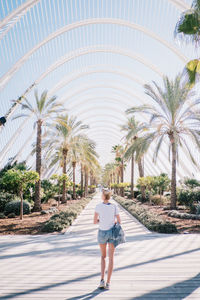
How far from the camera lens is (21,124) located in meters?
25.6

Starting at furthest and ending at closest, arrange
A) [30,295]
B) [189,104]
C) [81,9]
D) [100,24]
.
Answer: [100,24] < [81,9] < [189,104] < [30,295]

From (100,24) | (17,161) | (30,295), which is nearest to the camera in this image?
(30,295)

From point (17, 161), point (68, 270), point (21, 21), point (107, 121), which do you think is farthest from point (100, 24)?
point (107, 121)

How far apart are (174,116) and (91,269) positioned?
42.6 feet

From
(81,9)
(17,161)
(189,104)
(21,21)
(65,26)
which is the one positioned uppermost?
(81,9)

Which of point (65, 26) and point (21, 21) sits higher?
point (65, 26)

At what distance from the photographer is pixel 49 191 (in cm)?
2497

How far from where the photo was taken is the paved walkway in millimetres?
3561

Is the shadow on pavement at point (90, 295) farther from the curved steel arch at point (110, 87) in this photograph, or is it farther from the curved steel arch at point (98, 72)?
the curved steel arch at point (110, 87)

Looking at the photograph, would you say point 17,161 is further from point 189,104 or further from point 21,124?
point 189,104

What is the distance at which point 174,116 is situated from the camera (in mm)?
15703

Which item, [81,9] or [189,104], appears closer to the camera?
[189,104]

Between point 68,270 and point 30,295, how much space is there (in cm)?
115

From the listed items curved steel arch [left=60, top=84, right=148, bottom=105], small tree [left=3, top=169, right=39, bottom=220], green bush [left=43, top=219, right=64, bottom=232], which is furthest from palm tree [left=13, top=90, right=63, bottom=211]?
curved steel arch [left=60, top=84, right=148, bottom=105]
